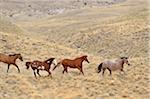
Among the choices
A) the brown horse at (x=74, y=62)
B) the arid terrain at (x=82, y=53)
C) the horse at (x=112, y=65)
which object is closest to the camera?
the arid terrain at (x=82, y=53)

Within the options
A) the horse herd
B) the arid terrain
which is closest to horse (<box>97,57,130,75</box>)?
the horse herd

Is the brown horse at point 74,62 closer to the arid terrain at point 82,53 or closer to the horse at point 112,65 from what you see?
the arid terrain at point 82,53

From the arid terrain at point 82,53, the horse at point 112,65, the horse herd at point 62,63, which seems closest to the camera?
the arid terrain at point 82,53

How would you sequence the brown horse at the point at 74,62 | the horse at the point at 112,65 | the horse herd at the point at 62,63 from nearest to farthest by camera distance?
the horse herd at the point at 62,63 → the brown horse at the point at 74,62 → the horse at the point at 112,65

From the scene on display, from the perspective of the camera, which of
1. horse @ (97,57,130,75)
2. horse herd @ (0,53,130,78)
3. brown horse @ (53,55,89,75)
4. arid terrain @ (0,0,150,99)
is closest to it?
arid terrain @ (0,0,150,99)

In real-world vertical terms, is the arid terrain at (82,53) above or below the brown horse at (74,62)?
below

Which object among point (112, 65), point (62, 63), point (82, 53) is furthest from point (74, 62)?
point (82, 53)

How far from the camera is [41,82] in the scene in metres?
23.2

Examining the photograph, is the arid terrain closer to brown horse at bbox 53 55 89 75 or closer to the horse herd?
the horse herd

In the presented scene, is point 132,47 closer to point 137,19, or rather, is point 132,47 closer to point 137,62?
point 137,19

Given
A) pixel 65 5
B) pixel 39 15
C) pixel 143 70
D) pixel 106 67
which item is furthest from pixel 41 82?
pixel 65 5

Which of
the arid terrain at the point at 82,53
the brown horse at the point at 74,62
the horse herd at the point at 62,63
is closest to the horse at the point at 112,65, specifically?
the horse herd at the point at 62,63

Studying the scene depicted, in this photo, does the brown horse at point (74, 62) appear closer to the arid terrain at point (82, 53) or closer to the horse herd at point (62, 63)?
the horse herd at point (62, 63)

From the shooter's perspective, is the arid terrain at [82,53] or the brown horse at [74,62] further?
the brown horse at [74,62]
